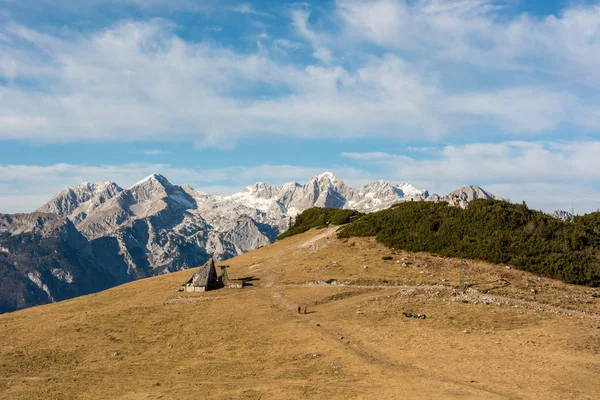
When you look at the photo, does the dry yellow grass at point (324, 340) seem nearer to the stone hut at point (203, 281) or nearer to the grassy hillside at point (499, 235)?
the stone hut at point (203, 281)

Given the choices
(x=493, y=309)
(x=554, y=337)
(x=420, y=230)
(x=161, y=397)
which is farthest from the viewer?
(x=420, y=230)

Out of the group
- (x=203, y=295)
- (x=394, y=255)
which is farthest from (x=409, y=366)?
(x=394, y=255)

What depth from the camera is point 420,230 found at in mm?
61719

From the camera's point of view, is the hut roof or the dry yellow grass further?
the hut roof

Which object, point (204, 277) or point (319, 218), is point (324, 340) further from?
point (319, 218)

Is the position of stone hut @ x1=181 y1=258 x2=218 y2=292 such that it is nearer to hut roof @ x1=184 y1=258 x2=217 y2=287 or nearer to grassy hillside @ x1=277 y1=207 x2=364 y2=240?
hut roof @ x1=184 y1=258 x2=217 y2=287

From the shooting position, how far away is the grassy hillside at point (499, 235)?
1934 inches

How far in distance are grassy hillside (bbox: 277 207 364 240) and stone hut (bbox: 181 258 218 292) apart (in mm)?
33566

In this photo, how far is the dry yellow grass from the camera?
2564 centimetres

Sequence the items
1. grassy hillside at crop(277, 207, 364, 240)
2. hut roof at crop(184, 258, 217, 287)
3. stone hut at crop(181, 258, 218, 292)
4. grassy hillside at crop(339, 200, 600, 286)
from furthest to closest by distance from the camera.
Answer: grassy hillside at crop(277, 207, 364, 240), hut roof at crop(184, 258, 217, 287), stone hut at crop(181, 258, 218, 292), grassy hillside at crop(339, 200, 600, 286)

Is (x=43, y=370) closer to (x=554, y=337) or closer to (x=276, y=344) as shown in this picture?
(x=276, y=344)

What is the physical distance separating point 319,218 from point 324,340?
56.0m

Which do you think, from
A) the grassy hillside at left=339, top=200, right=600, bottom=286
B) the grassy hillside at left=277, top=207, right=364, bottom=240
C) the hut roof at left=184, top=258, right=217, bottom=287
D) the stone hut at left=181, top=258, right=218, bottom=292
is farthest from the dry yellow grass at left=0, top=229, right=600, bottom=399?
the grassy hillside at left=277, top=207, right=364, bottom=240

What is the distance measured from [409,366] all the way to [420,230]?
35727mm
